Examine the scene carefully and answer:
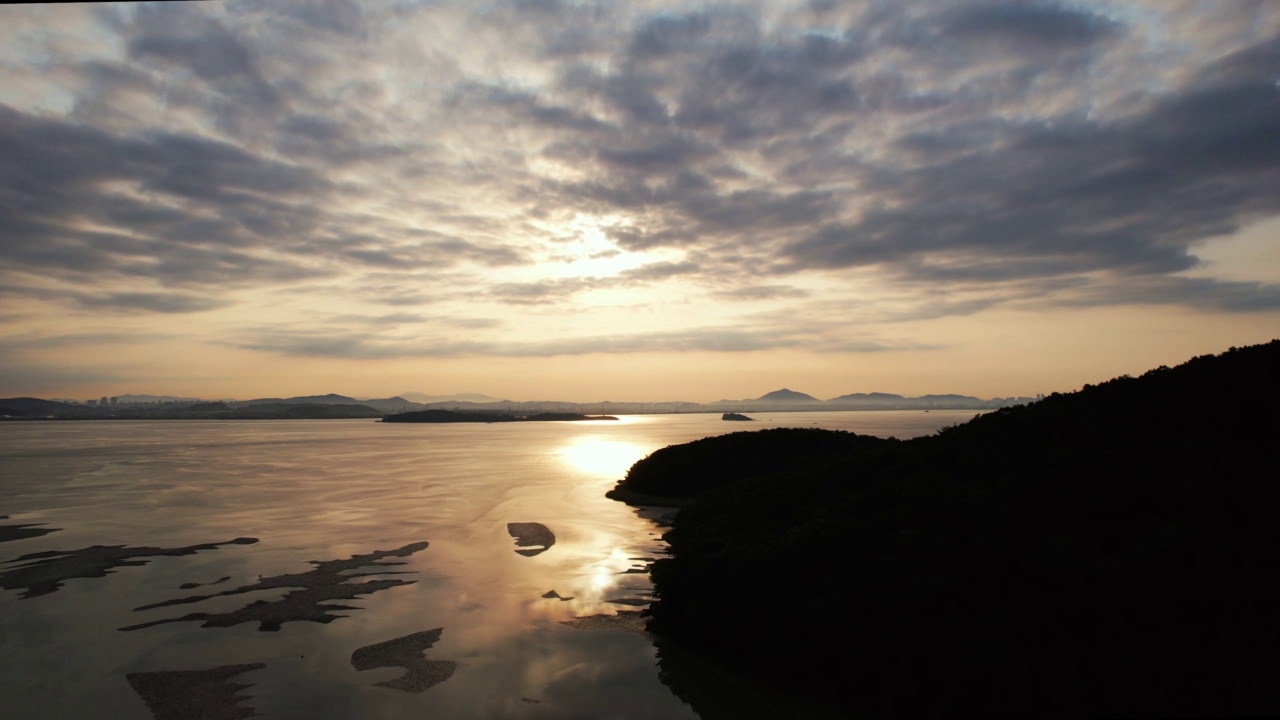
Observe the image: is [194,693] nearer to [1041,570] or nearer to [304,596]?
[304,596]

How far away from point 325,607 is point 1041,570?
659 inches

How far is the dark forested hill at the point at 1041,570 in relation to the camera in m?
9.59

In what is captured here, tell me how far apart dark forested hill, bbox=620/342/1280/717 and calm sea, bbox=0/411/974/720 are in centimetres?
207

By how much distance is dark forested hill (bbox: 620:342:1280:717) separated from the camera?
9586 millimetres

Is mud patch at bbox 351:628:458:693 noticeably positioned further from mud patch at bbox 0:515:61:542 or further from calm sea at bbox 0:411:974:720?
mud patch at bbox 0:515:61:542

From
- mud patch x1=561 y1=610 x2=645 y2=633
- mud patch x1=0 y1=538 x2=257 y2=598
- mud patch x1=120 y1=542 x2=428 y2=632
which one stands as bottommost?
mud patch x1=561 y1=610 x2=645 y2=633

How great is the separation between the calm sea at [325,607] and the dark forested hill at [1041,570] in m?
2.07

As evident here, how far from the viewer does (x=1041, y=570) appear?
1133cm

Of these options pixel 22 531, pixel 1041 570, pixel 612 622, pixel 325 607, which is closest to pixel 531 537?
pixel 325 607

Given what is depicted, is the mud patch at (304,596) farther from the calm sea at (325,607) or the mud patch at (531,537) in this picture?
the mud patch at (531,537)

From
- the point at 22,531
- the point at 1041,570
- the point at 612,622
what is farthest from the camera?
the point at 22,531

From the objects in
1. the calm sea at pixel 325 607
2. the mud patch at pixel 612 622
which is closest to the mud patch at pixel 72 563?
the calm sea at pixel 325 607

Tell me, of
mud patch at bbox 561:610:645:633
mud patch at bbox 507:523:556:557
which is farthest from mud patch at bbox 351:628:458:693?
mud patch at bbox 507:523:556:557

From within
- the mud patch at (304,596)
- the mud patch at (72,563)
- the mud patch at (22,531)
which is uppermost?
the mud patch at (22,531)
